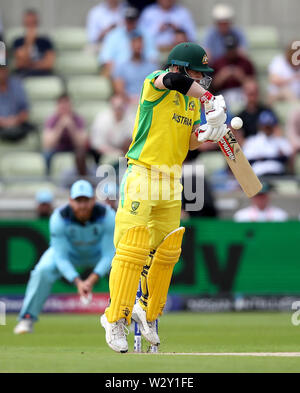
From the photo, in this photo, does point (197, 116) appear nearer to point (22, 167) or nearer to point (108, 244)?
point (108, 244)

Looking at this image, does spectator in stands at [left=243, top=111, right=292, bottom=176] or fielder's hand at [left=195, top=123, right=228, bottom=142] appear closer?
fielder's hand at [left=195, top=123, right=228, bottom=142]

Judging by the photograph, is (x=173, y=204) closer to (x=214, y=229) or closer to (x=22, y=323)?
(x=22, y=323)

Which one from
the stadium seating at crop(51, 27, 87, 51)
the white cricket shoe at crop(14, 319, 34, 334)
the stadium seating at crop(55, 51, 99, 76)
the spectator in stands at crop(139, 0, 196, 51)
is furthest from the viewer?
the stadium seating at crop(51, 27, 87, 51)

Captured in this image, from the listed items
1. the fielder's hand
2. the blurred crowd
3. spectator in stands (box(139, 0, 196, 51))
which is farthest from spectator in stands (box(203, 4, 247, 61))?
the fielder's hand

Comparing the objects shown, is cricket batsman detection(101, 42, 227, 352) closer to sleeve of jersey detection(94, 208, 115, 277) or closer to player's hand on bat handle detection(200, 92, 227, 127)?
player's hand on bat handle detection(200, 92, 227, 127)

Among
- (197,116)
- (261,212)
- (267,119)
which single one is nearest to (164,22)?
(267,119)

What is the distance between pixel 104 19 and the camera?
47.7 feet

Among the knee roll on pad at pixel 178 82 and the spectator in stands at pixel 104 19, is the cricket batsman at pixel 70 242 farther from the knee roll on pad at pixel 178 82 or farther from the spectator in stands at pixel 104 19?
the spectator in stands at pixel 104 19

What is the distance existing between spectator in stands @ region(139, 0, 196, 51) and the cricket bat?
25.9 feet

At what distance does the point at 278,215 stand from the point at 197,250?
1.23 m

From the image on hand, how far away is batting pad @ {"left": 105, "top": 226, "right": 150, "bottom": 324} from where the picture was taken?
6547 mm

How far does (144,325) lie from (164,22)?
837 cm

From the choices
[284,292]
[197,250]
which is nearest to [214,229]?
[197,250]

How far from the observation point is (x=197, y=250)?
11.6m
